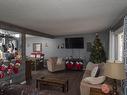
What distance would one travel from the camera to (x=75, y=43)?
8.52 meters

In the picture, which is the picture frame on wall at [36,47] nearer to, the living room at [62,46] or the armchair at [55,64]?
the living room at [62,46]

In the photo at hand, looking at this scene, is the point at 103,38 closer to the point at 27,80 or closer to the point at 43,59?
the point at 43,59

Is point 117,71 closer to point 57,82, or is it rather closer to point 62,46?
point 57,82

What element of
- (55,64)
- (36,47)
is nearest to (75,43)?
(55,64)

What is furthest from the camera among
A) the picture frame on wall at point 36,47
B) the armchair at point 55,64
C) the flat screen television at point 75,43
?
the picture frame on wall at point 36,47

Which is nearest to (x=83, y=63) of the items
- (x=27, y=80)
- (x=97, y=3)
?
(x=27, y=80)

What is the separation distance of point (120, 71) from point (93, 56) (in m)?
4.60

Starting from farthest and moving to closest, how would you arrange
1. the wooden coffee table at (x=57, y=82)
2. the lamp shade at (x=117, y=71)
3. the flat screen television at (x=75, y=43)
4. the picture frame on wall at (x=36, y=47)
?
the picture frame on wall at (x=36, y=47) < the flat screen television at (x=75, y=43) < the wooden coffee table at (x=57, y=82) < the lamp shade at (x=117, y=71)

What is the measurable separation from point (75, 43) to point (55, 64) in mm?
1869

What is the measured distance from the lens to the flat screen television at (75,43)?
27.5 ft

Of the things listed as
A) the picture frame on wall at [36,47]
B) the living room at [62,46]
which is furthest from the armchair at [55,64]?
the picture frame on wall at [36,47]

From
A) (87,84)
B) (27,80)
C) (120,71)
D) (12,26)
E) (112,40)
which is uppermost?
(12,26)

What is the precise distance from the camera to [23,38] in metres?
5.55

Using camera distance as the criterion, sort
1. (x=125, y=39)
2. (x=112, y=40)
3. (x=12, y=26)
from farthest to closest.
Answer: (x=112, y=40) → (x=12, y=26) → (x=125, y=39)
